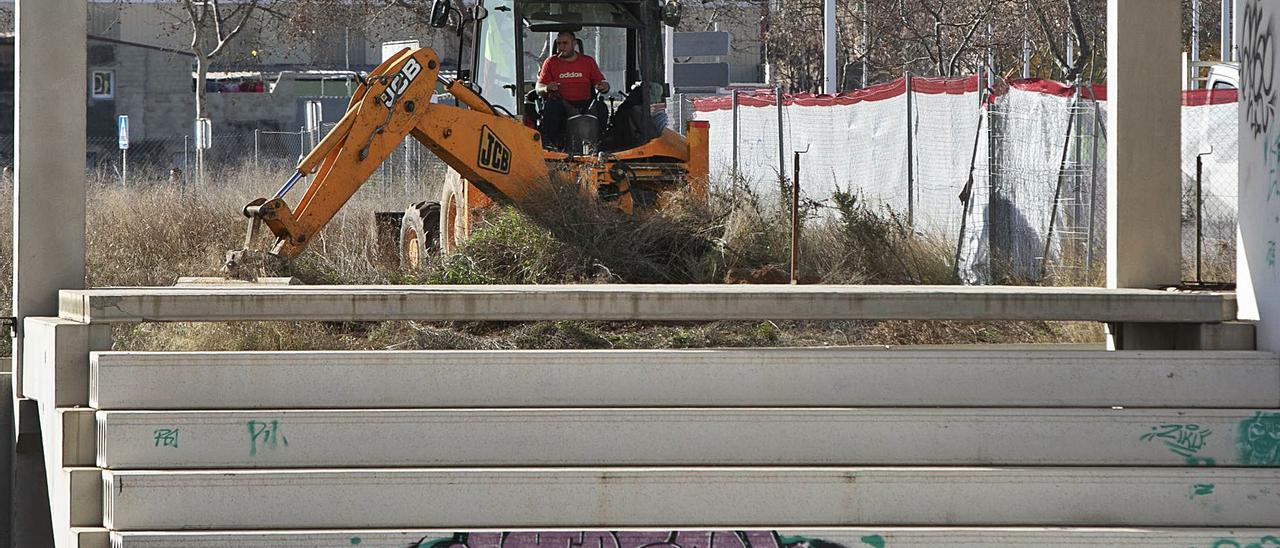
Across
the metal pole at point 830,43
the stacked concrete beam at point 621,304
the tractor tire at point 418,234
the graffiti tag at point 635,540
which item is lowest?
the graffiti tag at point 635,540

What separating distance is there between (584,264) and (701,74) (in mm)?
27658

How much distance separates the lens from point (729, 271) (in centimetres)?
1180

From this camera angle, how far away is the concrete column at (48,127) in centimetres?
668

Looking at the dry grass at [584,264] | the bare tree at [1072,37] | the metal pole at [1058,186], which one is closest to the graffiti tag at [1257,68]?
the dry grass at [584,264]

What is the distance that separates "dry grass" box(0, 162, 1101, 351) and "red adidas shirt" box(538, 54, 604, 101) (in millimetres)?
2146

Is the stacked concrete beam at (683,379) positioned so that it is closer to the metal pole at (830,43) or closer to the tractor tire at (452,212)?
the tractor tire at (452,212)

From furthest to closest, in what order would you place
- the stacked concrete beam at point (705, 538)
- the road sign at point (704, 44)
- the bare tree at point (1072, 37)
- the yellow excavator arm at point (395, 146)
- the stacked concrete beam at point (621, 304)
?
the road sign at point (704, 44) → the bare tree at point (1072, 37) → the yellow excavator arm at point (395, 146) → the stacked concrete beam at point (621, 304) → the stacked concrete beam at point (705, 538)

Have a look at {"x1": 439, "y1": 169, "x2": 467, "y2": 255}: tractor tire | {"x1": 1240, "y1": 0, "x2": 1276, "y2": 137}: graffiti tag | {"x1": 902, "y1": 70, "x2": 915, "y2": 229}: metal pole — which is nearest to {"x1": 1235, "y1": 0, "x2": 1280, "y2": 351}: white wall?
{"x1": 1240, "y1": 0, "x2": 1276, "y2": 137}: graffiti tag

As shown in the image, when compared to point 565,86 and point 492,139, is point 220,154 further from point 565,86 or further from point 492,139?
point 492,139

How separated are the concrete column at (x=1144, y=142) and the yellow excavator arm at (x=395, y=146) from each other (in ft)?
19.6

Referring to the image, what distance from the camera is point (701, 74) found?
39.0 metres

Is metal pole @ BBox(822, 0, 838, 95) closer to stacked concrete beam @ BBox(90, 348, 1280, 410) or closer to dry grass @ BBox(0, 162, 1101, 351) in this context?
dry grass @ BBox(0, 162, 1101, 351)

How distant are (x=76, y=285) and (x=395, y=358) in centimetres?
156

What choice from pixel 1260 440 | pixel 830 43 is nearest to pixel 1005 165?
pixel 1260 440
